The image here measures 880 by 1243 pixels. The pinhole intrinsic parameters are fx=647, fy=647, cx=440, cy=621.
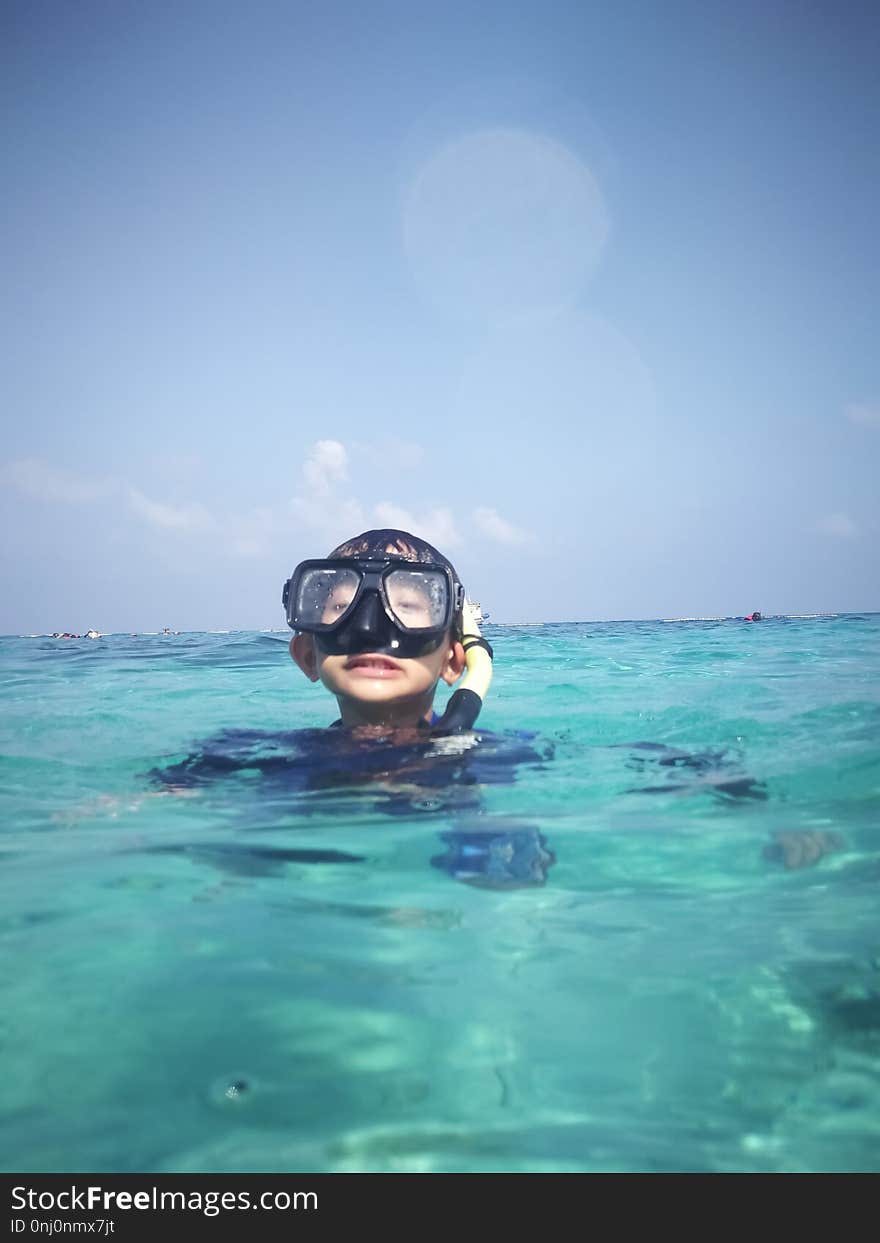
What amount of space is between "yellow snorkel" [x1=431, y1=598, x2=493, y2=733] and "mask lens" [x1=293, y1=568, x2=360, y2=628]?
0.63 meters

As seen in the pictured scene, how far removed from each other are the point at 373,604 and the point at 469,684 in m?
0.69

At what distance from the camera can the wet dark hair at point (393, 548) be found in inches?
132

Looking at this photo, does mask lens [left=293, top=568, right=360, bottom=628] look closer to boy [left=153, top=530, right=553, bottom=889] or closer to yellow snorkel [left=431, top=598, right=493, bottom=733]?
boy [left=153, top=530, right=553, bottom=889]

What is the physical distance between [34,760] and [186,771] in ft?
3.49

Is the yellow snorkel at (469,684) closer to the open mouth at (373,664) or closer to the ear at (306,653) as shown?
the open mouth at (373,664)

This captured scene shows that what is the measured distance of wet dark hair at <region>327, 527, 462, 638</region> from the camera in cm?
335

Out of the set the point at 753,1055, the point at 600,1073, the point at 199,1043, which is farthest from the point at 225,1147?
the point at 753,1055

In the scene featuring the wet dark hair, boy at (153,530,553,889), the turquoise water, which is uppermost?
the wet dark hair

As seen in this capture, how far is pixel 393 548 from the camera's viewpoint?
340 centimetres

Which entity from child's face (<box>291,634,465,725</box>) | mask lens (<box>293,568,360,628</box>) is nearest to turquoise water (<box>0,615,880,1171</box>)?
child's face (<box>291,634,465,725</box>)

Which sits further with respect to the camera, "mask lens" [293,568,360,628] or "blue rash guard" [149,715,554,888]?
"mask lens" [293,568,360,628]

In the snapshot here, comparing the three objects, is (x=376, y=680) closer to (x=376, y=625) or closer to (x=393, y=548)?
(x=376, y=625)
